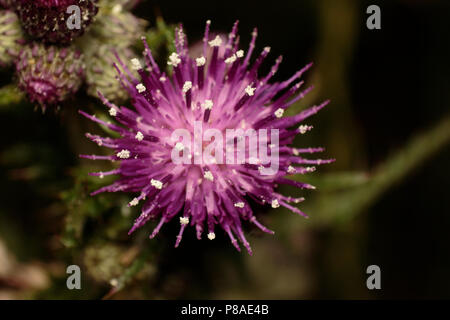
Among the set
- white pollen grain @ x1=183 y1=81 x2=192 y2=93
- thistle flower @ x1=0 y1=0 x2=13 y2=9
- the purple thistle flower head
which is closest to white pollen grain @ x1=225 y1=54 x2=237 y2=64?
the purple thistle flower head

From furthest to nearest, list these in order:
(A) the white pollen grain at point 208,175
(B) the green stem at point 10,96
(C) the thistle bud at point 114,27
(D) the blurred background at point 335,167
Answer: (D) the blurred background at point 335,167, (C) the thistle bud at point 114,27, (B) the green stem at point 10,96, (A) the white pollen grain at point 208,175

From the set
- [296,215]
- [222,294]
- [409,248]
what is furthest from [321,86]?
[222,294]

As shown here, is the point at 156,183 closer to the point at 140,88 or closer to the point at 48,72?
the point at 140,88

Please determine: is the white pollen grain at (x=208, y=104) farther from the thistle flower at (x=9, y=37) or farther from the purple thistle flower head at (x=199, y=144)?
the thistle flower at (x=9, y=37)

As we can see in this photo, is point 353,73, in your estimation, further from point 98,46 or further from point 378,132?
point 98,46

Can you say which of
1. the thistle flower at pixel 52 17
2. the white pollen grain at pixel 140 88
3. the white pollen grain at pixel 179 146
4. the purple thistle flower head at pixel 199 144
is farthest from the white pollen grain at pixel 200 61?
the thistle flower at pixel 52 17

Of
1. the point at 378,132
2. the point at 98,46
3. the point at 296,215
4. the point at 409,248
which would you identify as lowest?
the point at 409,248
